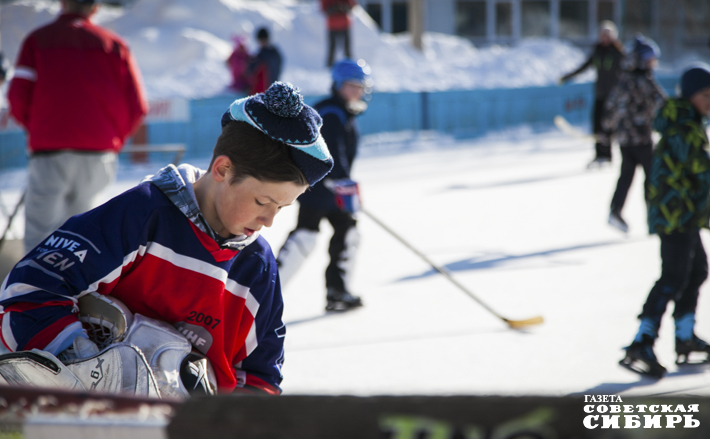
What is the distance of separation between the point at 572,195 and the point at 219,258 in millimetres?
7657

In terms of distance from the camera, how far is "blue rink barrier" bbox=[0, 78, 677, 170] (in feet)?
38.2

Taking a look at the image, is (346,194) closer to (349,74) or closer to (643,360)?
(349,74)

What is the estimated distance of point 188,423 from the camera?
0.65m

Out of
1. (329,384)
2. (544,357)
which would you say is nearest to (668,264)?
(544,357)

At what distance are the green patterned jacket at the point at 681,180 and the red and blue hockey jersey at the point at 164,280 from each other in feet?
7.69

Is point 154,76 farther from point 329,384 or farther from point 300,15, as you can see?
point 329,384

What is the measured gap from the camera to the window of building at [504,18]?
82.0 ft

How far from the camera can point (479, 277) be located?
5.20 metres

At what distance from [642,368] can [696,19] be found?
2804cm

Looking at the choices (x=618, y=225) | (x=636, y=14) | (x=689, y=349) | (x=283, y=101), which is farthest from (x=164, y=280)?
(x=636, y=14)

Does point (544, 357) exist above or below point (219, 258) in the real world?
below

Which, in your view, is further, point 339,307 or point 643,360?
point 339,307

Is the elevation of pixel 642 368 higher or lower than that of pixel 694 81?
lower

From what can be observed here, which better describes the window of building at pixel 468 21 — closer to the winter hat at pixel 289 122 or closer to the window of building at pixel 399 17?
the window of building at pixel 399 17
